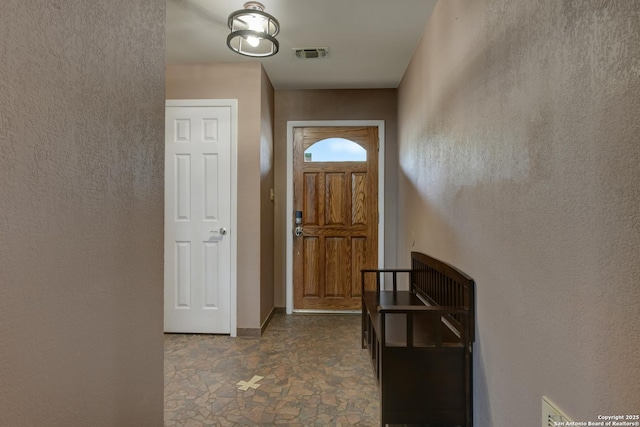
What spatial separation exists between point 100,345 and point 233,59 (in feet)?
8.43

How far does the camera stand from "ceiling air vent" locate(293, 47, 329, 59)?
8.83 feet

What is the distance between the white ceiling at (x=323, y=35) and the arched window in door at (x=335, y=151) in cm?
64

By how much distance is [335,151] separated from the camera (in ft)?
12.1

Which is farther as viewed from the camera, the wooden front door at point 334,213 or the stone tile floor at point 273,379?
the wooden front door at point 334,213

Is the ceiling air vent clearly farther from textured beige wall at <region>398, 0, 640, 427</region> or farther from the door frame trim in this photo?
textured beige wall at <region>398, 0, 640, 427</region>

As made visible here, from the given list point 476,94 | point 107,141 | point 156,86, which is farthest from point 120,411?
point 476,94

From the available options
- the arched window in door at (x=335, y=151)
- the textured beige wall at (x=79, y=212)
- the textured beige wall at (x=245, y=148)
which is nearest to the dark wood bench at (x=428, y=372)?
the textured beige wall at (x=79, y=212)

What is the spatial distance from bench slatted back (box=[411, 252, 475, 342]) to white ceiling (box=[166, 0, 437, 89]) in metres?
1.63

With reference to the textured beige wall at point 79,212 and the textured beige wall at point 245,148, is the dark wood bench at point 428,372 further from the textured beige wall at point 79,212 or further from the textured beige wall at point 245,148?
the textured beige wall at point 245,148

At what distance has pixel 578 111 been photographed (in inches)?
33.6

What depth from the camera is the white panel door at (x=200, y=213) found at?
9.80ft

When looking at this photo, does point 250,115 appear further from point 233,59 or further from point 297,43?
point 297,43

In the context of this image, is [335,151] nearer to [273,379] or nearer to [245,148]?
[245,148]

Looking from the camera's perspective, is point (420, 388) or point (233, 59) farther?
point (233, 59)
